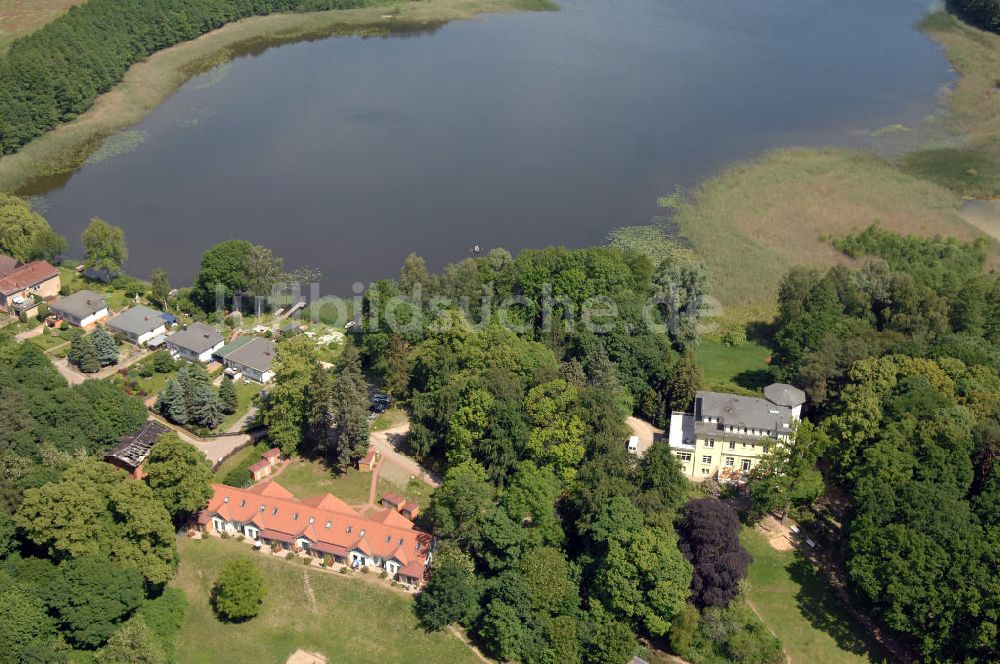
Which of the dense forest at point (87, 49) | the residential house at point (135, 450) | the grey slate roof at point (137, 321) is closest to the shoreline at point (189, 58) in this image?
the dense forest at point (87, 49)

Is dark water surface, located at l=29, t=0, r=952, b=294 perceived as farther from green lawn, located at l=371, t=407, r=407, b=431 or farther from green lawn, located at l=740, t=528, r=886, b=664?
green lawn, located at l=740, t=528, r=886, b=664

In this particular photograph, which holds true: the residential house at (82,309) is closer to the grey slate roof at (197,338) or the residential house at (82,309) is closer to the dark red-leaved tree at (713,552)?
the grey slate roof at (197,338)

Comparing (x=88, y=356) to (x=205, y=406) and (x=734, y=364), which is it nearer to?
(x=205, y=406)

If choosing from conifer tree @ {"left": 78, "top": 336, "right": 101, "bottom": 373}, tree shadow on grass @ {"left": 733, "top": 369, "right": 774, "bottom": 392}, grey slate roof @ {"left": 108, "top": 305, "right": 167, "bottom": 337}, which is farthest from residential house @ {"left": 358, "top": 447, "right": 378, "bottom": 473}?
tree shadow on grass @ {"left": 733, "top": 369, "right": 774, "bottom": 392}

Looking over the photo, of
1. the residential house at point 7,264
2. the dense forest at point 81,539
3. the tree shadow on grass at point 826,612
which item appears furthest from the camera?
the residential house at point 7,264

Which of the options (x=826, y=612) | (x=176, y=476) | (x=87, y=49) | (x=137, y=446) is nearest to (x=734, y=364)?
(x=826, y=612)

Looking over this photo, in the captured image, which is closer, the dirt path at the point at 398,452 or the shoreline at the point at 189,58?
the dirt path at the point at 398,452
